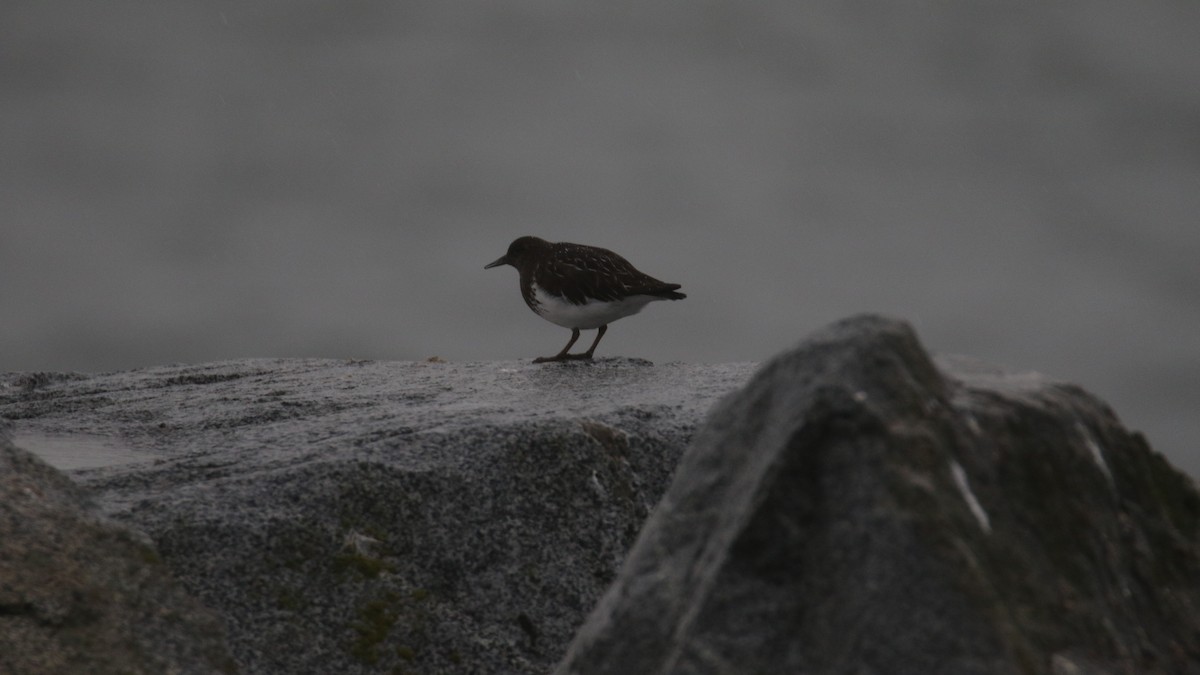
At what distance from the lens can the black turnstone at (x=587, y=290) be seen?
26.8 ft

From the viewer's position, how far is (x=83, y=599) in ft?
13.4

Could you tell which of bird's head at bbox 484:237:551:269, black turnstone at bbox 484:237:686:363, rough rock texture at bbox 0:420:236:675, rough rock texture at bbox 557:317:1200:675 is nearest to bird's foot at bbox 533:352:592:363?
black turnstone at bbox 484:237:686:363

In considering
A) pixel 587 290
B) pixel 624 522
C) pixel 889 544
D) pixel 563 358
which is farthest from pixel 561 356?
pixel 889 544

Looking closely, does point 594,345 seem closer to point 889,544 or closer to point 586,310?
point 586,310

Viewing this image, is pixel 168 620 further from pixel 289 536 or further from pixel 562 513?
pixel 562 513

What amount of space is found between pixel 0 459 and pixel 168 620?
110 centimetres

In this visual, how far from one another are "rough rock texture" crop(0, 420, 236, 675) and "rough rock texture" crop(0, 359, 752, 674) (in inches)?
4.7

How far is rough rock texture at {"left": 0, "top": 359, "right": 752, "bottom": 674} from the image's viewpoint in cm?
458

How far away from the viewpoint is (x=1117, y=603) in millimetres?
2996

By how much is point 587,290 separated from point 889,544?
5718 mm

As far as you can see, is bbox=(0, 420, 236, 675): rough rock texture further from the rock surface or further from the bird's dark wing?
the bird's dark wing

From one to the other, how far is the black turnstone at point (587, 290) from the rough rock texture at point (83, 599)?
399 cm

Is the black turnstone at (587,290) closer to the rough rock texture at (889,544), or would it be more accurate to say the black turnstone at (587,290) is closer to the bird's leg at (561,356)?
the bird's leg at (561,356)

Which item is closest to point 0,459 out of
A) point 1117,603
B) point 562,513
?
point 562,513
